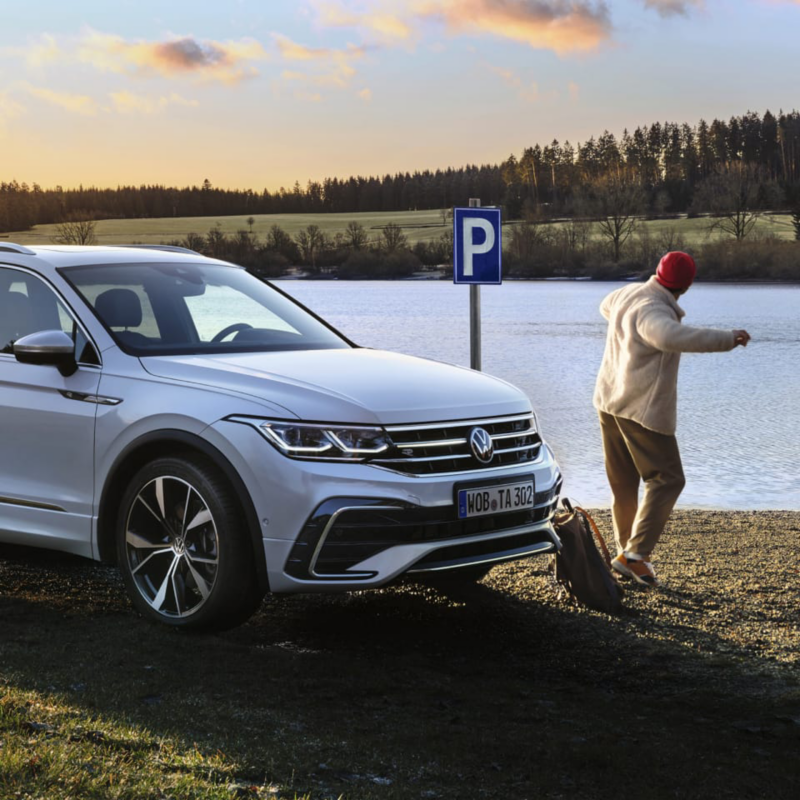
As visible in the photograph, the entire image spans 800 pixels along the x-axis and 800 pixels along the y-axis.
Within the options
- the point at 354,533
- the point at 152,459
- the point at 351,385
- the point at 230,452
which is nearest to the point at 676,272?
the point at 351,385

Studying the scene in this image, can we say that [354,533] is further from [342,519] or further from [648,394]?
[648,394]

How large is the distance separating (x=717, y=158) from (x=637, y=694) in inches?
6839

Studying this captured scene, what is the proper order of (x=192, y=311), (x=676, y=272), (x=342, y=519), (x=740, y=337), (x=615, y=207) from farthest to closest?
(x=615, y=207) → (x=676, y=272) → (x=192, y=311) → (x=740, y=337) → (x=342, y=519)

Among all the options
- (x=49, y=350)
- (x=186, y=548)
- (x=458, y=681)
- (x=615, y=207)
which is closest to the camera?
(x=458, y=681)

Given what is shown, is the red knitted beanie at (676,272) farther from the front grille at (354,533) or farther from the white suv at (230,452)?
the front grille at (354,533)

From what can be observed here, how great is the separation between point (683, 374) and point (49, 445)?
24083 millimetres

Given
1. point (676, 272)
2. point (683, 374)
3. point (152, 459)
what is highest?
point (676, 272)

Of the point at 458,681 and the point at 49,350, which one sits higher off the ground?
the point at 49,350

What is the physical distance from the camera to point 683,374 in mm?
28422

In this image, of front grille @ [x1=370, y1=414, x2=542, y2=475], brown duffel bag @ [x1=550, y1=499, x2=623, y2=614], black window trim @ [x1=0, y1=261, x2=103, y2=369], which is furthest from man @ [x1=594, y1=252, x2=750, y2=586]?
black window trim @ [x1=0, y1=261, x2=103, y2=369]

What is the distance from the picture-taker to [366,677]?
5.09m

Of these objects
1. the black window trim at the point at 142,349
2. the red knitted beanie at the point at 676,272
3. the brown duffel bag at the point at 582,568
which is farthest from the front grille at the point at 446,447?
the red knitted beanie at the point at 676,272

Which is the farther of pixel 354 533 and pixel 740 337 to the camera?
pixel 740 337

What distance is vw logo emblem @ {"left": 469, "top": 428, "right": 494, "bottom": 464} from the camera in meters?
5.28
